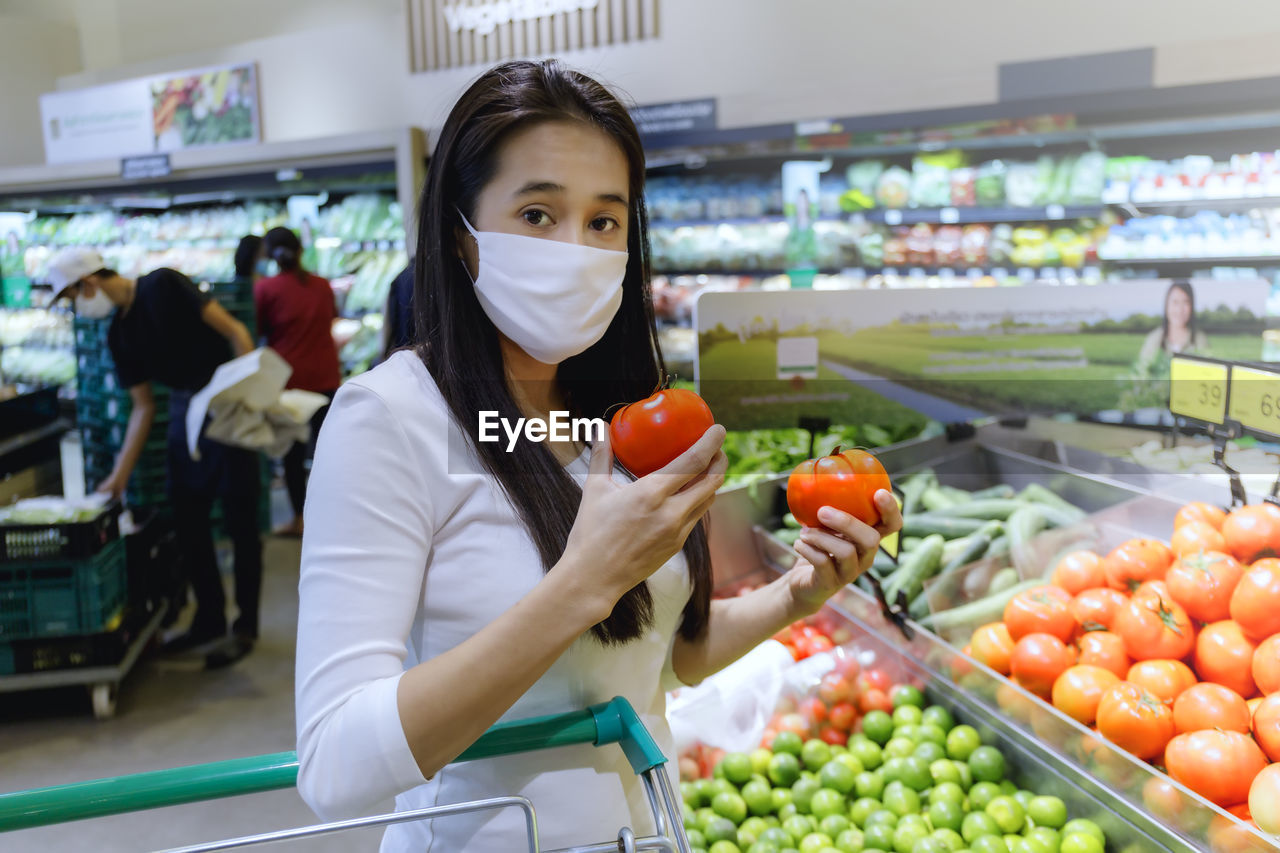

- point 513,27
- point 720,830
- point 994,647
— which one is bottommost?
point 720,830

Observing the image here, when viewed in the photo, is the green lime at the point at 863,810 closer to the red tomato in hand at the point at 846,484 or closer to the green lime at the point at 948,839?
the green lime at the point at 948,839

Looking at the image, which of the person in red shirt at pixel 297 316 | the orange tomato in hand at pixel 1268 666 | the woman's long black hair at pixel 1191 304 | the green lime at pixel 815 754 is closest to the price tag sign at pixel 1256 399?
the woman's long black hair at pixel 1191 304

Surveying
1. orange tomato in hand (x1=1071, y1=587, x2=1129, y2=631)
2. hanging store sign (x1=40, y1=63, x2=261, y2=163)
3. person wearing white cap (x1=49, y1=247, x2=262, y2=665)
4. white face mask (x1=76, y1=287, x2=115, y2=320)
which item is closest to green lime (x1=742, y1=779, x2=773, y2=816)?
orange tomato in hand (x1=1071, y1=587, x2=1129, y2=631)

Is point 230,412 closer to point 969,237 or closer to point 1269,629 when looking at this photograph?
point 1269,629

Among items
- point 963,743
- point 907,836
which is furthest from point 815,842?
point 963,743

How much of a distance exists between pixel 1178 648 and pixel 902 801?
625 millimetres

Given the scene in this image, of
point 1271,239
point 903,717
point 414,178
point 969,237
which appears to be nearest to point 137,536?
point 414,178

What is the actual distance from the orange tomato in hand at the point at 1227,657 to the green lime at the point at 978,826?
483 mm

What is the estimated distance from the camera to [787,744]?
2115mm

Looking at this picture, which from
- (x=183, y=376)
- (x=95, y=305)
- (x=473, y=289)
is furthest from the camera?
(x=95, y=305)

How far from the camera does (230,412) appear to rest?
382cm

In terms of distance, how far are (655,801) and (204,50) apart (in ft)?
30.0

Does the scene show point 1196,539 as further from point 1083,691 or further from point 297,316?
point 297,316

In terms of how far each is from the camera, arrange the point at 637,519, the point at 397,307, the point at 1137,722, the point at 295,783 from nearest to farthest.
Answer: the point at 637,519 < the point at 295,783 < the point at 1137,722 < the point at 397,307
